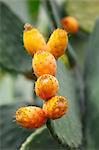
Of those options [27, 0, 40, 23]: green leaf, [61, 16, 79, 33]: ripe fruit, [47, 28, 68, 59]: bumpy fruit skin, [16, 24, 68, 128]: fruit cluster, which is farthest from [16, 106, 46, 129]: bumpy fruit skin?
[27, 0, 40, 23]: green leaf

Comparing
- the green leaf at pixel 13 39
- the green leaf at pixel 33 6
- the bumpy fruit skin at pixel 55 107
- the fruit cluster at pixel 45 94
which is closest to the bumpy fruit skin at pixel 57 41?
the fruit cluster at pixel 45 94

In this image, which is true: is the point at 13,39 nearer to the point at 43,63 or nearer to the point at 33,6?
the point at 43,63

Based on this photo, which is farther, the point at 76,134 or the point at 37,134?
the point at 37,134

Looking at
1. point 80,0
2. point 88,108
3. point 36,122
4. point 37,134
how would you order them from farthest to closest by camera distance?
point 80,0 < point 88,108 < point 37,134 < point 36,122

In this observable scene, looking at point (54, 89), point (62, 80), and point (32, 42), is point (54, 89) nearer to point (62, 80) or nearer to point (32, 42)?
point (32, 42)

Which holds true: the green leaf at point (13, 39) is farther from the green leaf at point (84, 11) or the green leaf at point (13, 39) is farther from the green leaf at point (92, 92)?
the green leaf at point (84, 11)

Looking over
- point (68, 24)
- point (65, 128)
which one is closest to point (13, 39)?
point (68, 24)

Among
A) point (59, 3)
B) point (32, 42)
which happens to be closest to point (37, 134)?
point (32, 42)
